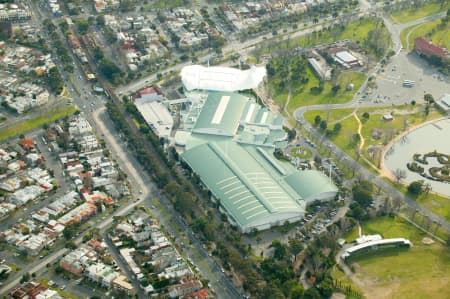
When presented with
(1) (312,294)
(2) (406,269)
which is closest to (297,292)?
(1) (312,294)

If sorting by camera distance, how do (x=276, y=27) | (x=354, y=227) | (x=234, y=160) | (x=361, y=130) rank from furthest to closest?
(x=276, y=27) < (x=361, y=130) < (x=234, y=160) < (x=354, y=227)

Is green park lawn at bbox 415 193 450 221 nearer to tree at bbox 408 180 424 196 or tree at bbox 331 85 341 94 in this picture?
tree at bbox 408 180 424 196

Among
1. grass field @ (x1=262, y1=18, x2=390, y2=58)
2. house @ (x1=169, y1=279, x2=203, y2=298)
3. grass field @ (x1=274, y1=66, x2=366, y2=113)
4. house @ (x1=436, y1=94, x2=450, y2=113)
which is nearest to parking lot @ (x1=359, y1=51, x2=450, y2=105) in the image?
house @ (x1=436, y1=94, x2=450, y2=113)

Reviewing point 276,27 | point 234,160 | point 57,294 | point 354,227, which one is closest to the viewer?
point 57,294

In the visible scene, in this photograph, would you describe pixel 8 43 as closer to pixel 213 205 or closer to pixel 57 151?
pixel 57 151

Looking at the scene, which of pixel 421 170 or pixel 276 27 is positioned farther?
pixel 276 27

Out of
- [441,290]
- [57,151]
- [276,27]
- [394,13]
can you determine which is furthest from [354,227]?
[394,13]

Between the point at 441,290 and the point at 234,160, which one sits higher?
the point at 234,160
